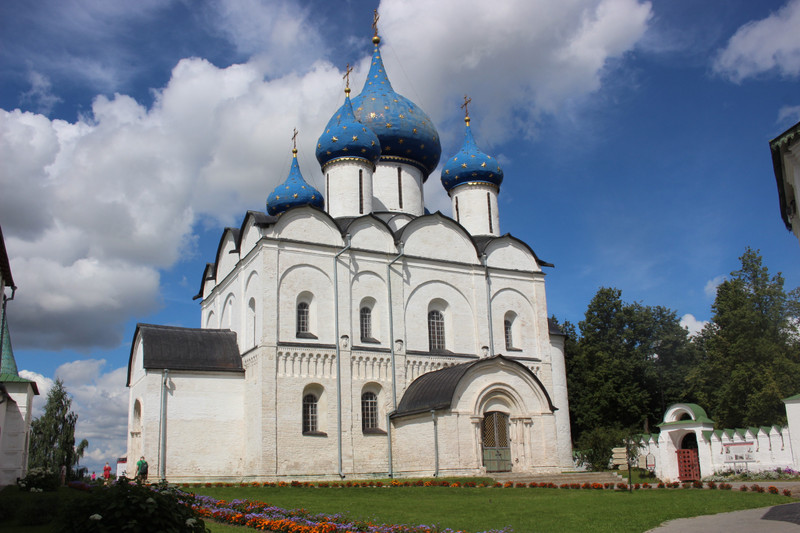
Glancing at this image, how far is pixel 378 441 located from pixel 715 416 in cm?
1332

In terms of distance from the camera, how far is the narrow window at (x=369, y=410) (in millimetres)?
20125

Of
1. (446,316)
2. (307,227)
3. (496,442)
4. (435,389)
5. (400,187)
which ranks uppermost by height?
(400,187)

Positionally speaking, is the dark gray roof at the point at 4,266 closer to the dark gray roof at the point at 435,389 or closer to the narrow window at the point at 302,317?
the narrow window at the point at 302,317

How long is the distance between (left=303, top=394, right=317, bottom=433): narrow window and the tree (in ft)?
61.8

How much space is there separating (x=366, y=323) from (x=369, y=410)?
257 cm

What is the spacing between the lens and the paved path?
767 cm

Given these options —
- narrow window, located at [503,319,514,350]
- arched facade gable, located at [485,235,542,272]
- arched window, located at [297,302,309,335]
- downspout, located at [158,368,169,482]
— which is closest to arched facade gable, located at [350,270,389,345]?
arched window, located at [297,302,309,335]

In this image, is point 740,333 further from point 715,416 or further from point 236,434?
point 236,434

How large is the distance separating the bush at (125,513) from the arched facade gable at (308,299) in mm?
13471

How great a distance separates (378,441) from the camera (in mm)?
19734

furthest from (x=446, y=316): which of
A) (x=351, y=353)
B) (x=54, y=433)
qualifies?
(x=54, y=433)

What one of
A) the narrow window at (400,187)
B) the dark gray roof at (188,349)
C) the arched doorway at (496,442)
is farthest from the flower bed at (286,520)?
the narrow window at (400,187)

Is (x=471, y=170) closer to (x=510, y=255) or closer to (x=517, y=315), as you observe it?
(x=510, y=255)

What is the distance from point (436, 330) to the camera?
22.1m
